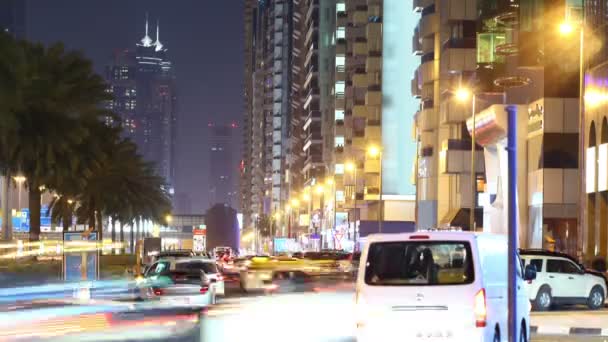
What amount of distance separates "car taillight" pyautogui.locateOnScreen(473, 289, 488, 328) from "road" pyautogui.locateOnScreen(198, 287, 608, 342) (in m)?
3.90

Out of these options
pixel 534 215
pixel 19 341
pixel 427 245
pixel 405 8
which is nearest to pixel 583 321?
pixel 427 245

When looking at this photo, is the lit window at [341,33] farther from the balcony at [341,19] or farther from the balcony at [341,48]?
the balcony at [341,48]

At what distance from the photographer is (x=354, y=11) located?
129 m

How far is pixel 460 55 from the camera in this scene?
84.8 m

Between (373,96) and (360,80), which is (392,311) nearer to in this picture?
(373,96)

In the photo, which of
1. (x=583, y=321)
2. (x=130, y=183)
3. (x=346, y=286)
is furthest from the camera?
(x=130, y=183)

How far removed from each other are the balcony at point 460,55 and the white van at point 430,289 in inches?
2667

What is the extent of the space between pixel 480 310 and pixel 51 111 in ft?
124

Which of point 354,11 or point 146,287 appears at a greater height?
point 354,11

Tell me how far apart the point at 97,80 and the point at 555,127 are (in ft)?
82.4

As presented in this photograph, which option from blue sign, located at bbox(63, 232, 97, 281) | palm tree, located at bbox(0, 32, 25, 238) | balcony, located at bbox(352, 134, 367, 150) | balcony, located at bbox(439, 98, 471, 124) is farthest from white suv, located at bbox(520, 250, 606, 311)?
balcony, located at bbox(352, 134, 367, 150)

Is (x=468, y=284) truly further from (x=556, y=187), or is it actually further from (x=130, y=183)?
(x=130, y=183)

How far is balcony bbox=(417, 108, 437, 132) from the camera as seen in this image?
92125 millimetres

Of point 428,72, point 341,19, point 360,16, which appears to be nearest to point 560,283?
point 428,72
